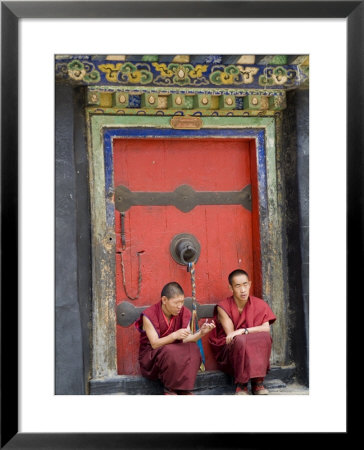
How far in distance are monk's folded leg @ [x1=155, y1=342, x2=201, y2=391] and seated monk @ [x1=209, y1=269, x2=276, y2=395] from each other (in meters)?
0.21

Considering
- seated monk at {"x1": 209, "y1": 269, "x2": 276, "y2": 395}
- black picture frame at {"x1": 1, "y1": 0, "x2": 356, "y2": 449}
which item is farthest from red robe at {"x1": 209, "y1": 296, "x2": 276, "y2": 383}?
black picture frame at {"x1": 1, "y1": 0, "x2": 356, "y2": 449}

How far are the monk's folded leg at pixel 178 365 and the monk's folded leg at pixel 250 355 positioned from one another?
0.71 feet

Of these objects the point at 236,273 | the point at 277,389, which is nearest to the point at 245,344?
the point at 277,389

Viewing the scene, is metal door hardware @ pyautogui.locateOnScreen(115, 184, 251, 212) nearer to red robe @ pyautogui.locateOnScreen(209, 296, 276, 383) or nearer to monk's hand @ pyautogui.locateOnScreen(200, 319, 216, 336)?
red robe @ pyautogui.locateOnScreen(209, 296, 276, 383)

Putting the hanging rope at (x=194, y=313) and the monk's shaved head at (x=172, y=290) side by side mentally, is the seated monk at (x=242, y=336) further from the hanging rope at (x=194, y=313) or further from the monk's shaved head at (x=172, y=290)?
the monk's shaved head at (x=172, y=290)

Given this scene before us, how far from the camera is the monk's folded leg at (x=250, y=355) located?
A: 316 cm

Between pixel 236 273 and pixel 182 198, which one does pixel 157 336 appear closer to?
pixel 236 273

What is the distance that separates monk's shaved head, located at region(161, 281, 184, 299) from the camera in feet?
10.4

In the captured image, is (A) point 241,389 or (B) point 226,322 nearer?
(A) point 241,389

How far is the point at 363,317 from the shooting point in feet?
8.12

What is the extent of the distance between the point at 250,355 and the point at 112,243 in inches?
37.7

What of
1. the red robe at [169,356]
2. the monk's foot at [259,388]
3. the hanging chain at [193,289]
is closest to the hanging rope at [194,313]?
the hanging chain at [193,289]

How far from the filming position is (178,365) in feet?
10.2

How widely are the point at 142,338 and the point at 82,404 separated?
28.5 inches
